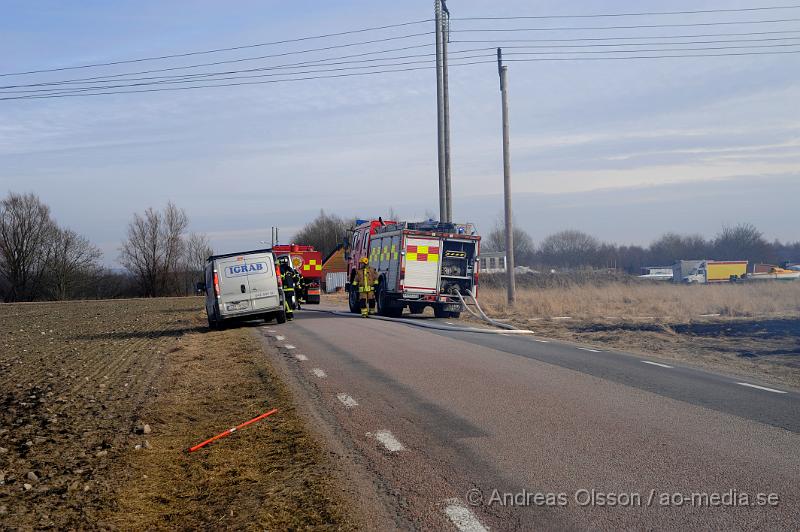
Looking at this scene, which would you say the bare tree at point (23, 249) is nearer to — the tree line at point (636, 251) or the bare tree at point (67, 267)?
the bare tree at point (67, 267)

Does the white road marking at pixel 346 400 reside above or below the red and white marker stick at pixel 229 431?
above

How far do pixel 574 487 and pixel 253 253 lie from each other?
55.3 feet

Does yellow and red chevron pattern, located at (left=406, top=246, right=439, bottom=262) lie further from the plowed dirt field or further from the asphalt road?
the asphalt road

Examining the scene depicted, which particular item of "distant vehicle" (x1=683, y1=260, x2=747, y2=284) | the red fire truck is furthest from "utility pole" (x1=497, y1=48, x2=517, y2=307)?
"distant vehicle" (x1=683, y1=260, x2=747, y2=284)

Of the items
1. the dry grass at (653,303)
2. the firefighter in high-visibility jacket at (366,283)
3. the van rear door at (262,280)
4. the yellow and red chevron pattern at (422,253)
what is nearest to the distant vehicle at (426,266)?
the yellow and red chevron pattern at (422,253)

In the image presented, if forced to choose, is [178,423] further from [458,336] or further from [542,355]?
[458,336]

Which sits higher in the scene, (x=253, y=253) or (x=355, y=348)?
(x=253, y=253)

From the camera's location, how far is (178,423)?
8.41m

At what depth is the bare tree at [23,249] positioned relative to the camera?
3110 inches

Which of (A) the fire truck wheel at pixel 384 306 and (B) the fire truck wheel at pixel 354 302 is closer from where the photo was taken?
(A) the fire truck wheel at pixel 384 306

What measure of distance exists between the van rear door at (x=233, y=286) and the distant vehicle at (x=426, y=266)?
5.78 metres

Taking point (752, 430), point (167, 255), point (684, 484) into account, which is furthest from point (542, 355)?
point (167, 255)

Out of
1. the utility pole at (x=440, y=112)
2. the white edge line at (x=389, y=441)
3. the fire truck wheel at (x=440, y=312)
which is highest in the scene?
the utility pole at (x=440, y=112)

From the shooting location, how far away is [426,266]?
1002 inches
